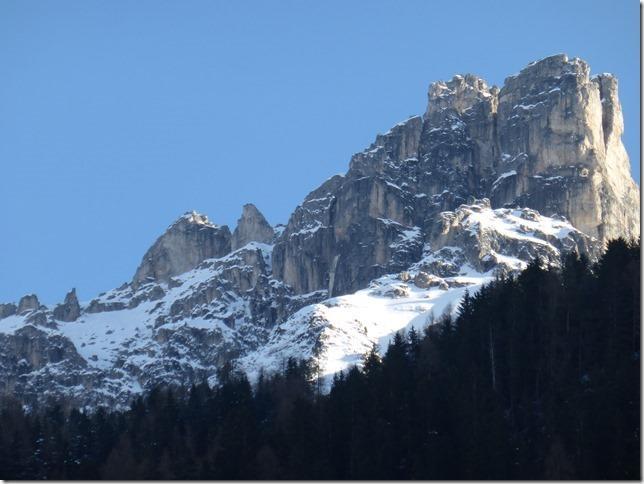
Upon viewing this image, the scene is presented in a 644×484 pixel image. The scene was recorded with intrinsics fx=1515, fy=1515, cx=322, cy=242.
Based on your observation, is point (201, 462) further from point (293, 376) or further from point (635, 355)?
point (293, 376)

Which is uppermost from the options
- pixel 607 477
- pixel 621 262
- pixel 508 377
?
pixel 621 262

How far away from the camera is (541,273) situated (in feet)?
425

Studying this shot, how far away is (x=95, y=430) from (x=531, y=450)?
44150mm

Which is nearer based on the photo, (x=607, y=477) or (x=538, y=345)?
(x=607, y=477)

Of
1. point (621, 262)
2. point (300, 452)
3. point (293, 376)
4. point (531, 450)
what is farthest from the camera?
point (293, 376)

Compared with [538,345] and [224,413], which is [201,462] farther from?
[538,345]

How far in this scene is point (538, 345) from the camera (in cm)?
11688

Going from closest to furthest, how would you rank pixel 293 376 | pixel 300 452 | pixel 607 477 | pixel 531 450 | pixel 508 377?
1. pixel 607 477
2. pixel 531 450
3. pixel 300 452
4. pixel 508 377
5. pixel 293 376

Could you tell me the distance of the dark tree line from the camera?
97125 millimetres

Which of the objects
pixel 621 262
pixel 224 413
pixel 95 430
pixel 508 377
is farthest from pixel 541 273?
pixel 95 430

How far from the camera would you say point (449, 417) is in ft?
346

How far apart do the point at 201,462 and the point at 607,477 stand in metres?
32.3

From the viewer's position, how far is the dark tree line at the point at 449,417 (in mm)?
97125

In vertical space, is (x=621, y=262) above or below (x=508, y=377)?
above
